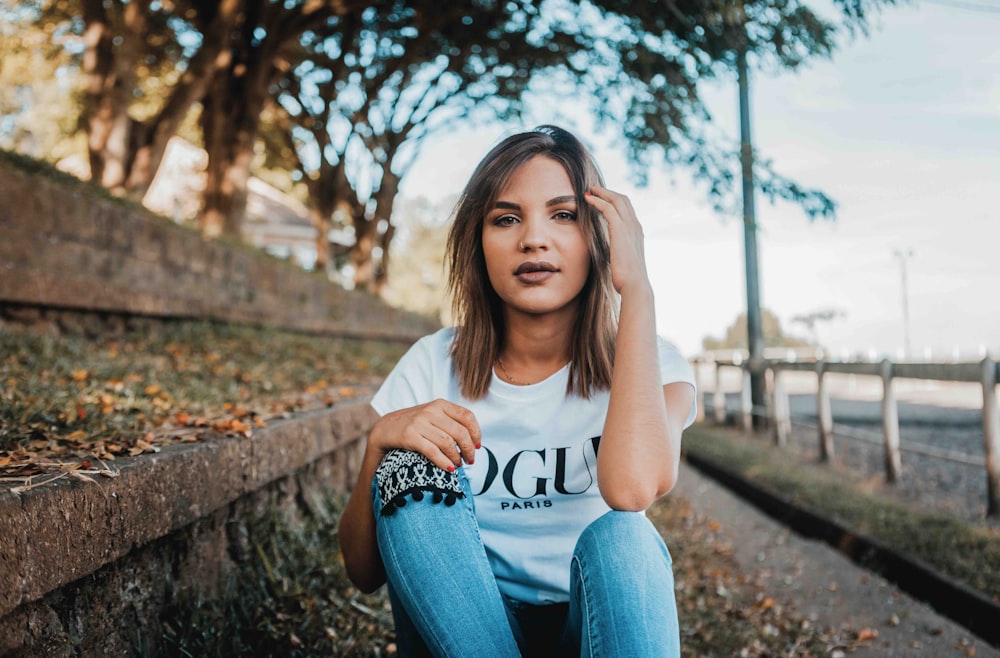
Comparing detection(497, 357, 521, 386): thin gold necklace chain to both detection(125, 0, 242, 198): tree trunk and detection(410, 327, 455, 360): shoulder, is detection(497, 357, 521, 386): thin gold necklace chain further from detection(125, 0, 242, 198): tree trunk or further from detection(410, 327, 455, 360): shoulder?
detection(125, 0, 242, 198): tree trunk

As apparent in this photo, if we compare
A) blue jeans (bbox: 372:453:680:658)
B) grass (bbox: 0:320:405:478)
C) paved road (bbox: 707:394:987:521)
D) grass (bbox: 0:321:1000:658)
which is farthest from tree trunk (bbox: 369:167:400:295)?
blue jeans (bbox: 372:453:680:658)

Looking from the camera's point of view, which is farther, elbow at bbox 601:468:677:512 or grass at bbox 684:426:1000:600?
grass at bbox 684:426:1000:600

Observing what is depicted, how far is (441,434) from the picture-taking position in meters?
1.74

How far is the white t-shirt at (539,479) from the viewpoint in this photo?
1912mm

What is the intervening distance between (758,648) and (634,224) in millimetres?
1933

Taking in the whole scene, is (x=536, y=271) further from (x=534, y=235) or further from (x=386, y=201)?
(x=386, y=201)

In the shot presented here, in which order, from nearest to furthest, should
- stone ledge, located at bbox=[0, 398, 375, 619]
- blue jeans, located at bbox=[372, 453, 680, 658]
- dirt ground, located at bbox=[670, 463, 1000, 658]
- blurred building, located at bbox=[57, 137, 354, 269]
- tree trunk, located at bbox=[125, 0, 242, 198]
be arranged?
stone ledge, located at bbox=[0, 398, 375, 619] < blue jeans, located at bbox=[372, 453, 680, 658] < dirt ground, located at bbox=[670, 463, 1000, 658] < tree trunk, located at bbox=[125, 0, 242, 198] < blurred building, located at bbox=[57, 137, 354, 269]

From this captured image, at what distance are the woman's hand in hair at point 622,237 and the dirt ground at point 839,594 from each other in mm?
2108

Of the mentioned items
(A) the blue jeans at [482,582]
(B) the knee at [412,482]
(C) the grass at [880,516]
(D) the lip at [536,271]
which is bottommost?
(C) the grass at [880,516]

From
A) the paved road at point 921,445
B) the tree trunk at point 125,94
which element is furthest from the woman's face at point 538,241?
the tree trunk at point 125,94

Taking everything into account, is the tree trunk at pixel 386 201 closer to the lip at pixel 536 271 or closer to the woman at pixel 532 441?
the woman at pixel 532 441

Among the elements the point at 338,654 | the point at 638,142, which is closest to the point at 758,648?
the point at 338,654

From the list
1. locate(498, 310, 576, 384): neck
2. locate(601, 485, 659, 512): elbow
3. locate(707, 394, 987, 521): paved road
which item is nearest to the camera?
locate(601, 485, 659, 512): elbow

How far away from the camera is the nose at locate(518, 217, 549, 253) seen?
2006 millimetres
